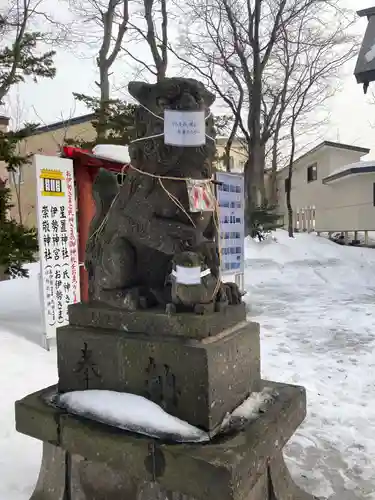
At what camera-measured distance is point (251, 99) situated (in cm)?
1343

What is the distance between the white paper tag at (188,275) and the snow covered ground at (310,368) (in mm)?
1580

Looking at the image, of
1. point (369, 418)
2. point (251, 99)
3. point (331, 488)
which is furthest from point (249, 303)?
point (251, 99)

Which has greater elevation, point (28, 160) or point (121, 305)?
point (28, 160)

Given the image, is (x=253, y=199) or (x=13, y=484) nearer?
(x=13, y=484)

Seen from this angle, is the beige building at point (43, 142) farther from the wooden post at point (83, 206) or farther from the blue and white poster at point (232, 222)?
the wooden post at point (83, 206)

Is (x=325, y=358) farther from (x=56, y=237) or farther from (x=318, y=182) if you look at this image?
(x=318, y=182)

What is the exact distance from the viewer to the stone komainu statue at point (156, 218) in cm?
171

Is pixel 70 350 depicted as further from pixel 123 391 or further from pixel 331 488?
pixel 331 488

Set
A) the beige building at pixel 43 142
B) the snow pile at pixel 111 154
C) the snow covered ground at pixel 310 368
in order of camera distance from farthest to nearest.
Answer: the beige building at pixel 43 142, the snow pile at pixel 111 154, the snow covered ground at pixel 310 368

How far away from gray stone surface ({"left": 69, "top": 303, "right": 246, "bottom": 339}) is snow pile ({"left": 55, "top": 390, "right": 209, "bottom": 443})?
0.90 feet

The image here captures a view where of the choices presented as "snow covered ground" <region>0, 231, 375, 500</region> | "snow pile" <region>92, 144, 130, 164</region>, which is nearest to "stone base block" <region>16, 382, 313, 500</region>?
"snow covered ground" <region>0, 231, 375, 500</region>

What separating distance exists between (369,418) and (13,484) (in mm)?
2572

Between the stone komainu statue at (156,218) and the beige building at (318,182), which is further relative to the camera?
the beige building at (318,182)

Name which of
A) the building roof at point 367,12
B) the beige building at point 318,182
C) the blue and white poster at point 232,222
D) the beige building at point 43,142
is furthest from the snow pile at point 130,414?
the beige building at point 43,142
